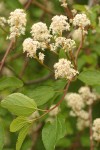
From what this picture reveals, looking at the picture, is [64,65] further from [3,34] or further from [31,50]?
[3,34]

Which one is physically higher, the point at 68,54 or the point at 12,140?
the point at 68,54

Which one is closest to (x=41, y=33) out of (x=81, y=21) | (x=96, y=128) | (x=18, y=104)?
(x=81, y=21)

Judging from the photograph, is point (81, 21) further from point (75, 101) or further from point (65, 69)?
point (75, 101)

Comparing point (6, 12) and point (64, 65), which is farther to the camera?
point (6, 12)

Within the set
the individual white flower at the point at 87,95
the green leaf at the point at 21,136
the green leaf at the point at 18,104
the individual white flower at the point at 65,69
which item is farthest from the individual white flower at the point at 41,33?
the individual white flower at the point at 87,95

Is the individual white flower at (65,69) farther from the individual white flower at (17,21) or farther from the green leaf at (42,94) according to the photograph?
the individual white flower at (17,21)

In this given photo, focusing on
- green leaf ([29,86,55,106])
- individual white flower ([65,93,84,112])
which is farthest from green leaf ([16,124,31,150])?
individual white flower ([65,93,84,112])

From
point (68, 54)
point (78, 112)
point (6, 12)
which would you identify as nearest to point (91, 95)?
point (78, 112)
